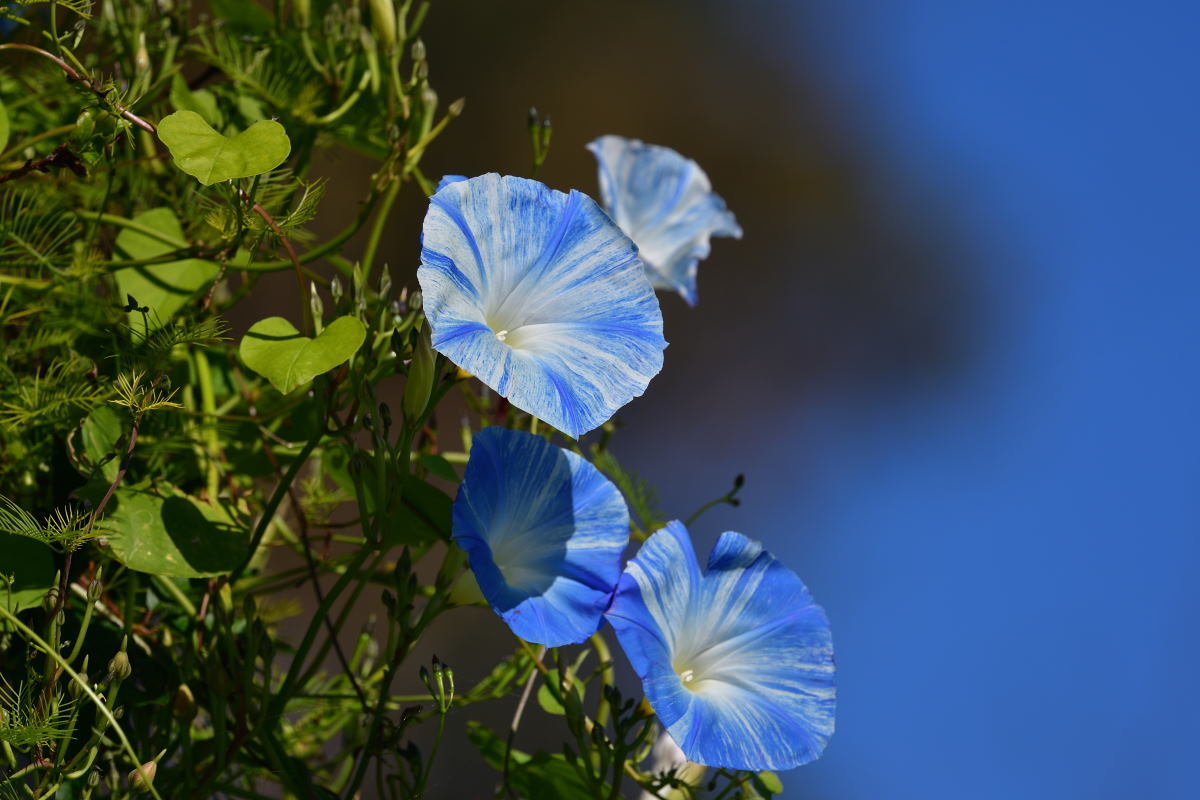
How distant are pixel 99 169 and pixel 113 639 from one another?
23 centimetres

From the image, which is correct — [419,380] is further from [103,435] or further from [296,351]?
[103,435]

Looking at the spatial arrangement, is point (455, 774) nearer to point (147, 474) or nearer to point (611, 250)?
point (147, 474)

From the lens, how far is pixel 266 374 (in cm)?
39

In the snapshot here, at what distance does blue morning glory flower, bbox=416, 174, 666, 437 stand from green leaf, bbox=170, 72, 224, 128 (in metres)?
0.21

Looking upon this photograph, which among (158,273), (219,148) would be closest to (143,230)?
(158,273)

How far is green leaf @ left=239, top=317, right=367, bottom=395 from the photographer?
0.38 m

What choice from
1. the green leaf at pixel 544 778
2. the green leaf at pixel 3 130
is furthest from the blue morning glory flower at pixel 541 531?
the green leaf at pixel 3 130

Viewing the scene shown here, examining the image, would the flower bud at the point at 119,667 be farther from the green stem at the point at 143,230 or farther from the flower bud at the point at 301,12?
the flower bud at the point at 301,12

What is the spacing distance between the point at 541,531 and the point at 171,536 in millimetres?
152

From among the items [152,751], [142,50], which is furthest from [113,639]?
[142,50]

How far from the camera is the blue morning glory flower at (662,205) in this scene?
692 millimetres

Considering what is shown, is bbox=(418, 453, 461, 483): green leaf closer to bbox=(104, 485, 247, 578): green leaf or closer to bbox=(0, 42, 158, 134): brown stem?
bbox=(104, 485, 247, 578): green leaf

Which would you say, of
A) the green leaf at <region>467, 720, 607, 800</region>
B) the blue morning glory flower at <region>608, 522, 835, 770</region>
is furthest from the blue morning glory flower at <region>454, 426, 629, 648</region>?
the green leaf at <region>467, 720, 607, 800</region>

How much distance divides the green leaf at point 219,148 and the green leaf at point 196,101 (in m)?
0.15
